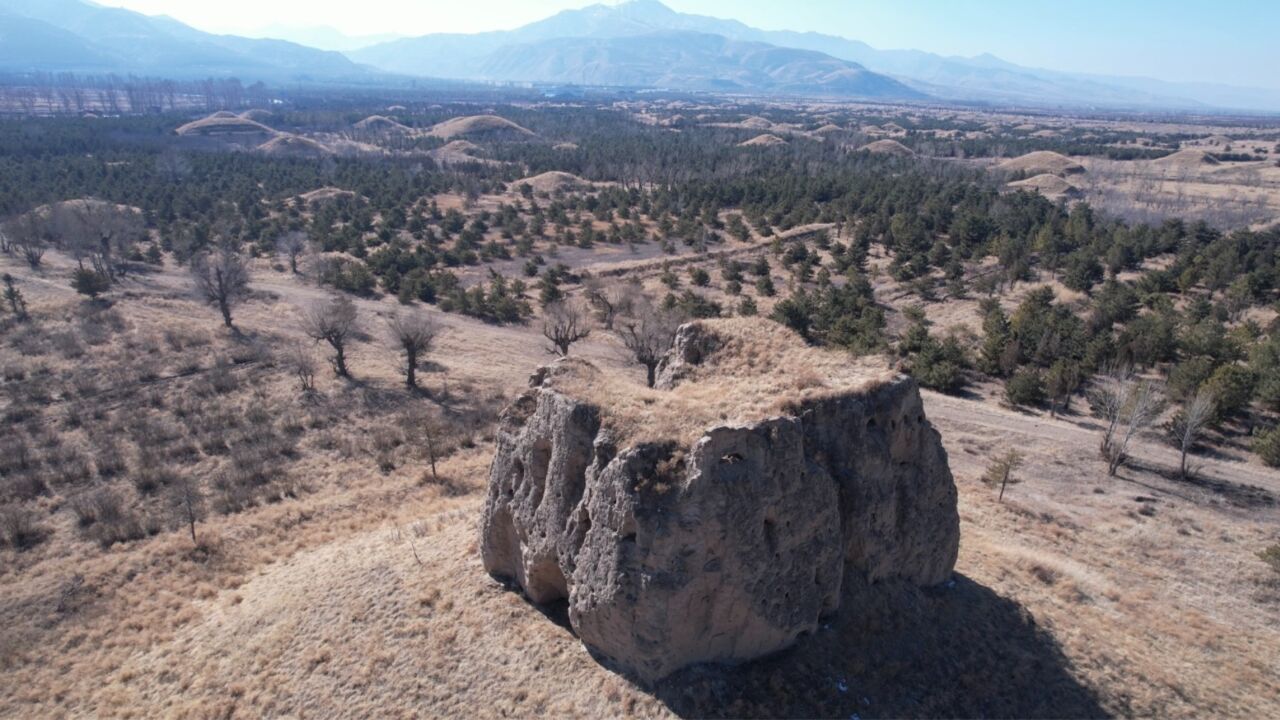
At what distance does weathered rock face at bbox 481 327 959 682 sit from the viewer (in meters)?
15.1

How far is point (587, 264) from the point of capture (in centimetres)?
8188

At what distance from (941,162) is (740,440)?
170 m

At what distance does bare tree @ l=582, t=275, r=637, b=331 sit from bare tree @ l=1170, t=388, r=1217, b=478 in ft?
126

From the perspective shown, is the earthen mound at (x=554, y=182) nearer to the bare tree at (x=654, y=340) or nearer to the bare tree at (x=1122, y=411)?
the bare tree at (x=654, y=340)

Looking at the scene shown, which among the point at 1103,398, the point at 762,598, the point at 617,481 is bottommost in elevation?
the point at 1103,398

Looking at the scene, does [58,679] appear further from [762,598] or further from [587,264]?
[587,264]

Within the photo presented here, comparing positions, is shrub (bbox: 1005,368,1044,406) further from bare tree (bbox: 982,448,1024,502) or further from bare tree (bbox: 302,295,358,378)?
bare tree (bbox: 302,295,358,378)

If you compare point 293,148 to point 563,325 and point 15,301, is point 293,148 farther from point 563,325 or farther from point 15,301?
point 563,325

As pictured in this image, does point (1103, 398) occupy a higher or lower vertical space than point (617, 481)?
lower

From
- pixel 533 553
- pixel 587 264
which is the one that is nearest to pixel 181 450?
pixel 533 553

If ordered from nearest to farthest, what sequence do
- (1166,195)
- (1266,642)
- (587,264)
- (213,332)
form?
1. (1266,642)
2. (213,332)
3. (587,264)
4. (1166,195)

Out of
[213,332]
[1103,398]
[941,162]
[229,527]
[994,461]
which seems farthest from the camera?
[941,162]

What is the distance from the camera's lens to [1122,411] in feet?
121

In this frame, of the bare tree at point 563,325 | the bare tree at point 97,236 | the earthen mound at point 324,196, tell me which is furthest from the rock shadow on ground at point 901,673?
the earthen mound at point 324,196
